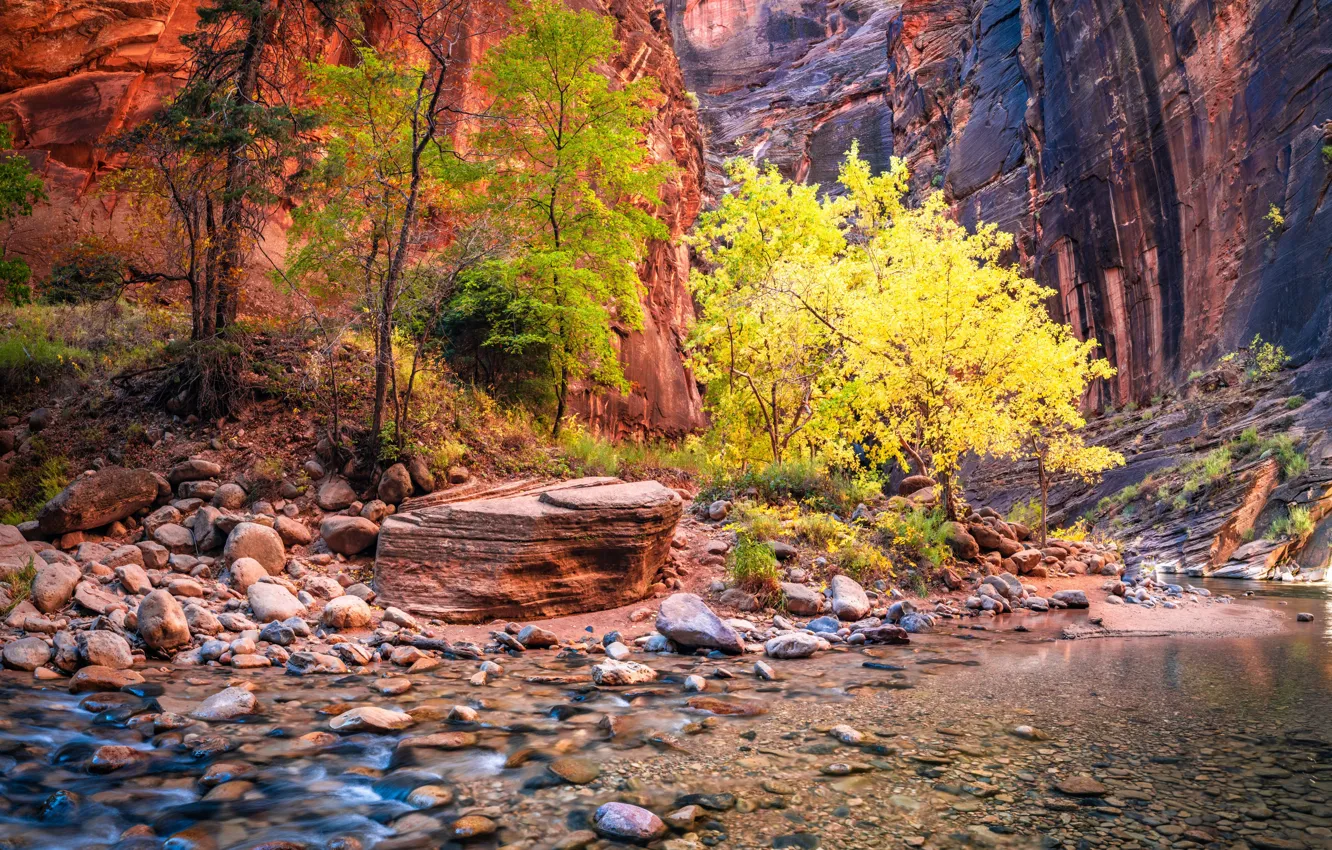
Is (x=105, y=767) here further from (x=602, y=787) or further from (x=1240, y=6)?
(x=1240, y=6)

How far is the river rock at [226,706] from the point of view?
15.9 ft

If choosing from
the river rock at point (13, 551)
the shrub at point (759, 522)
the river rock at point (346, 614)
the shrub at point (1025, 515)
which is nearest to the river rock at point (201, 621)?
the river rock at point (346, 614)

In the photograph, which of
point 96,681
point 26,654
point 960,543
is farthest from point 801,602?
point 26,654

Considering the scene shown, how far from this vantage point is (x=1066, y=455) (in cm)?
1966

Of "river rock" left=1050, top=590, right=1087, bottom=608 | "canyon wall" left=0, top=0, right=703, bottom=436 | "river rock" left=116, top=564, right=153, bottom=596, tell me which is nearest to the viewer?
"river rock" left=116, top=564, right=153, bottom=596

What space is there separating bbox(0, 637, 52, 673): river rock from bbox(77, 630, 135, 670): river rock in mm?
242

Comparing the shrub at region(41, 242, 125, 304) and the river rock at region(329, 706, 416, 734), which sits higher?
the shrub at region(41, 242, 125, 304)

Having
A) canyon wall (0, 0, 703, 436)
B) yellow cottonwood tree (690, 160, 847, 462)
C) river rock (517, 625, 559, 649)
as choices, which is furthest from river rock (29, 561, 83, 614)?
canyon wall (0, 0, 703, 436)

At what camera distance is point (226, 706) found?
194 inches

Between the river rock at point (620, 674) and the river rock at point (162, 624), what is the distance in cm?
381

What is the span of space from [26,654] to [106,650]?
0.53 metres

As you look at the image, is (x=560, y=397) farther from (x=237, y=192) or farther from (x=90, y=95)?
(x=90, y=95)

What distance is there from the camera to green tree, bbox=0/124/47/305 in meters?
17.5

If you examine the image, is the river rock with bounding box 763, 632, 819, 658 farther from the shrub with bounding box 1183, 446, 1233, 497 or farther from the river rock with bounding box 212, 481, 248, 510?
the shrub with bounding box 1183, 446, 1233, 497
